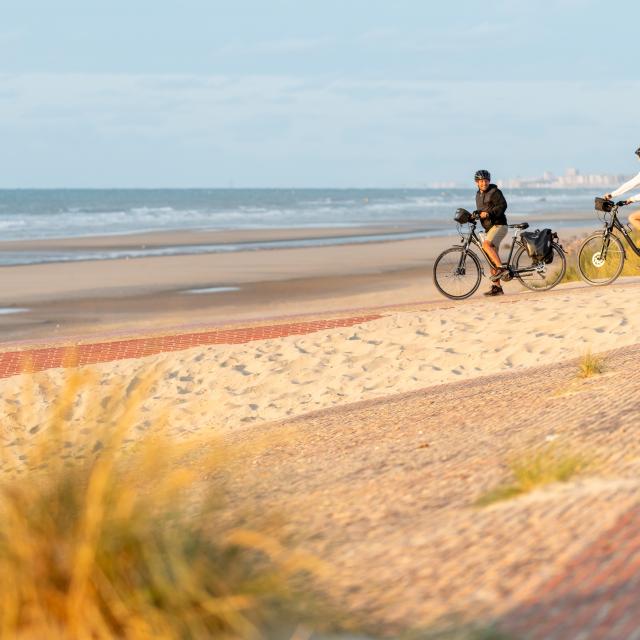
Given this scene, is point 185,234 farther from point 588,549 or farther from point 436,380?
point 588,549

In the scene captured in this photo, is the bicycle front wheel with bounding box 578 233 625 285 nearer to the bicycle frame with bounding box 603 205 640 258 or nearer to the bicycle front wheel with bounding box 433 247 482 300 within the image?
the bicycle frame with bounding box 603 205 640 258

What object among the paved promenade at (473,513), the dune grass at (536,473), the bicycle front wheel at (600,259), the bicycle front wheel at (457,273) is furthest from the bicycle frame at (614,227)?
the dune grass at (536,473)

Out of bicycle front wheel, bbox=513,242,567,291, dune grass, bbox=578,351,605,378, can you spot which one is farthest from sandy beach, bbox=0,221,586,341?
dune grass, bbox=578,351,605,378

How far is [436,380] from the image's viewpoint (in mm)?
10188

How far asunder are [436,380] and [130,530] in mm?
6686

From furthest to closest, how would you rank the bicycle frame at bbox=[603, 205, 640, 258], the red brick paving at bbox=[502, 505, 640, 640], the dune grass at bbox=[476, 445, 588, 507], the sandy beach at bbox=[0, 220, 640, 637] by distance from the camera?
the bicycle frame at bbox=[603, 205, 640, 258], the dune grass at bbox=[476, 445, 588, 507], the sandy beach at bbox=[0, 220, 640, 637], the red brick paving at bbox=[502, 505, 640, 640]

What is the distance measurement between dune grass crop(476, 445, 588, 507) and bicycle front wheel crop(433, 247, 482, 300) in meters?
10.7

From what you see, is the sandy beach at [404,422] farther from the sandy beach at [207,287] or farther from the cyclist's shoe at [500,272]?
the cyclist's shoe at [500,272]

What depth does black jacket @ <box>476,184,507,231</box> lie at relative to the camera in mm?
15000

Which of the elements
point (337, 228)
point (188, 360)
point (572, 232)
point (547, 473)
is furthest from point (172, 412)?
point (337, 228)

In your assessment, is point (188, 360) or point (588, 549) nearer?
point (588, 549)

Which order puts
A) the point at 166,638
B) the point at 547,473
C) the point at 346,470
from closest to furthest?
the point at 166,638, the point at 547,473, the point at 346,470

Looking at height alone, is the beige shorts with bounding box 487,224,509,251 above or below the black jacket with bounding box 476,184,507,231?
below

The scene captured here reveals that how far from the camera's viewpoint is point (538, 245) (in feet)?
50.5
